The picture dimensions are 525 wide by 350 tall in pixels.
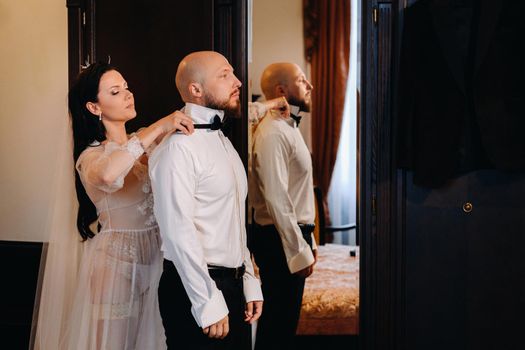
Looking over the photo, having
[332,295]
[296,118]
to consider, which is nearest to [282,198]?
[296,118]

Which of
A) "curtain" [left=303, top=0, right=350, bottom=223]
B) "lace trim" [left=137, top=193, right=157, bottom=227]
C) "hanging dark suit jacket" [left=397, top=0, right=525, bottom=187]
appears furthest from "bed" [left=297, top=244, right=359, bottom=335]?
"lace trim" [left=137, top=193, right=157, bottom=227]

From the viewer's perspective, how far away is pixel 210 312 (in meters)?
1.85

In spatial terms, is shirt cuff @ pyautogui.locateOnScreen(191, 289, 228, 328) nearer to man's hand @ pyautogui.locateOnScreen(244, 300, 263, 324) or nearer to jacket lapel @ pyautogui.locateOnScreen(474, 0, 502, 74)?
man's hand @ pyautogui.locateOnScreen(244, 300, 263, 324)

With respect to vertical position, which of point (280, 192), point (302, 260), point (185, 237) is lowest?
point (302, 260)

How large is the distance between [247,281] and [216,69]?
2.38ft

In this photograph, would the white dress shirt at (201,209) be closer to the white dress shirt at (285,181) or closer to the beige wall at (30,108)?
the white dress shirt at (285,181)

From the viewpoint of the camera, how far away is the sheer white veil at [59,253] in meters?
2.32

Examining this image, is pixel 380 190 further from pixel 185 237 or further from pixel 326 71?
pixel 185 237

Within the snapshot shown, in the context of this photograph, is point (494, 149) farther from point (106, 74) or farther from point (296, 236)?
point (106, 74)

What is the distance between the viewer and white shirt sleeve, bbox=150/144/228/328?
184 centimetres

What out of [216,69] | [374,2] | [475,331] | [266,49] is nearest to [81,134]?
[216,69]

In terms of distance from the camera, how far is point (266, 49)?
8.25ft

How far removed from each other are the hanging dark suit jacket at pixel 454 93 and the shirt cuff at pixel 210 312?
92cm

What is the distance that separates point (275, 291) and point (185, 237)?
2.78 ft
